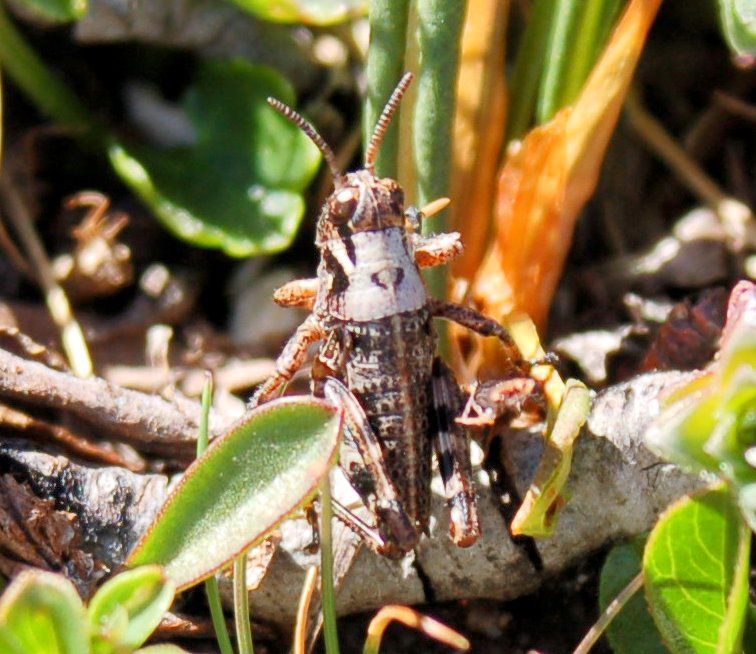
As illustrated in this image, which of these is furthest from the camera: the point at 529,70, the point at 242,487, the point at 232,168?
the point at 232,168

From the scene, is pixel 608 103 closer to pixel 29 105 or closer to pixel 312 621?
pixel 312 621

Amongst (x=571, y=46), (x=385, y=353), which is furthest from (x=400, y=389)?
(x=571, y=46)

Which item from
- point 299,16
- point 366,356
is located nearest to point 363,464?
point 366,356

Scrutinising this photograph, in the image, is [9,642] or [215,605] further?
[215,605]

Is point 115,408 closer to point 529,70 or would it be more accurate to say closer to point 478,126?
point 478,126

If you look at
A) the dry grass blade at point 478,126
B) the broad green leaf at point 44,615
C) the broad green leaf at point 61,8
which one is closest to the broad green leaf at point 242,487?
the broad green leaf at point 44,615

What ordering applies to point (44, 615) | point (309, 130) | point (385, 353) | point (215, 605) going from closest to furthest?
point (44, 615)
point (215, 605)
point (385, 353)
point (309, 130)

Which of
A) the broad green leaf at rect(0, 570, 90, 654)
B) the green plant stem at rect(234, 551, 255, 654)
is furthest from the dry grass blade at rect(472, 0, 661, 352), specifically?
the broad green leaf at rect(0, 570, 90, 654)
